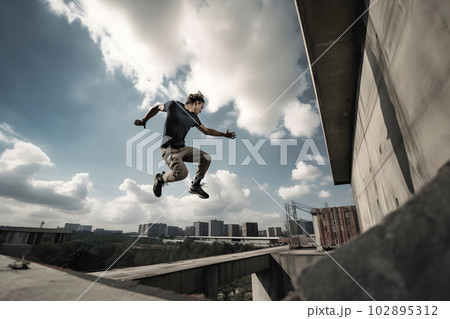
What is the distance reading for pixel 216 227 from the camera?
120m

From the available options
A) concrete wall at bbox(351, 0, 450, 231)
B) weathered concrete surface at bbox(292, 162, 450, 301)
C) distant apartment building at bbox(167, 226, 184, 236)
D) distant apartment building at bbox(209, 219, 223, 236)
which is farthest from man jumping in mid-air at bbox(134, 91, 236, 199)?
distant apartment building at bbox(167, 226, 184, 236)

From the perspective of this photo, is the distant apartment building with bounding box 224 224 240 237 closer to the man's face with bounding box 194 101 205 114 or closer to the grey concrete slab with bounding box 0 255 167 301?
the man's face with bounding box 194 101 205 114

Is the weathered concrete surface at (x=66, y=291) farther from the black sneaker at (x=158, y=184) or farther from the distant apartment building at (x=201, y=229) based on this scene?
the distant apartment building at (x=201, y=229)

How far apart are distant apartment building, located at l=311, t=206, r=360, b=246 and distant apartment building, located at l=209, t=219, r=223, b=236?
79.3m

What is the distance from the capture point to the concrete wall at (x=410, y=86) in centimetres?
225

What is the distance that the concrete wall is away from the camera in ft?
7.39

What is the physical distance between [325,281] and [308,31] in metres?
6.77

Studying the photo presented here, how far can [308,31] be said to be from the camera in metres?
5.62

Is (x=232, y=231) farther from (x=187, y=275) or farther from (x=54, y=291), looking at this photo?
(x=54, y=291)

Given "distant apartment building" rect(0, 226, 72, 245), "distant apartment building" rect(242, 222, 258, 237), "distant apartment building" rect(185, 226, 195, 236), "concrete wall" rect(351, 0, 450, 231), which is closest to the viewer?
"concrete wall" rect(351, 0, 450, 231)

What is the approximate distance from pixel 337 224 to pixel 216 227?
84159 mm

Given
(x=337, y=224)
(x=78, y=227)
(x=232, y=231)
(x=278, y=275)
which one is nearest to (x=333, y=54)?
(x=278, y=275)

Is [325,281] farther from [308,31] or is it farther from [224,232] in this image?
[224,232]
